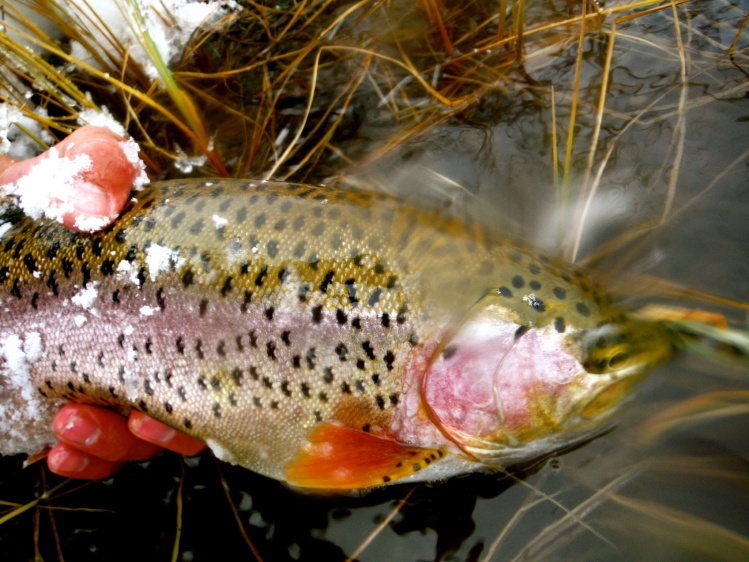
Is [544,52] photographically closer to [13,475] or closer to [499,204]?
[499,204]

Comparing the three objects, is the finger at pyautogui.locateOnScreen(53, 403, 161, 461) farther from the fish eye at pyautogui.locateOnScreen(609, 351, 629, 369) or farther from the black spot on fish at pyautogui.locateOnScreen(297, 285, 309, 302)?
the fish eye at pyautogui.locateOnScreen(609, 351, 629, 369)

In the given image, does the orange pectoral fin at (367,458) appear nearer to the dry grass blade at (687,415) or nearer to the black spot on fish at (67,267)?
the dry grass blade at (687,415)

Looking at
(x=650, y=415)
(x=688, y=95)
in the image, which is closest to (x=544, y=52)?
(x=688, y=95)

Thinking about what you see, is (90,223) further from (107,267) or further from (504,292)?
(504,292)

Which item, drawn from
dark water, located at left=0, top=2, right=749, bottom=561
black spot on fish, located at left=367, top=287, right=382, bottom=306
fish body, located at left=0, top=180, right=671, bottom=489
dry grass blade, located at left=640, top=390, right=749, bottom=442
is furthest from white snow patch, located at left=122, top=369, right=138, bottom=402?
dry grass blade, located at left=640, top=390, right=749, bottom=442

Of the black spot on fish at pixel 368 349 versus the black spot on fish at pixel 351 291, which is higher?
the black spot on fish at pixel 351 291

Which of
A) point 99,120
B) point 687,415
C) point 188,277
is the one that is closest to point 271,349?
point 188,277

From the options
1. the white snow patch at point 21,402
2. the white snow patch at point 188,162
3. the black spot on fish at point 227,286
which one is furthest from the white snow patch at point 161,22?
the black spot on fish at point 227,286
